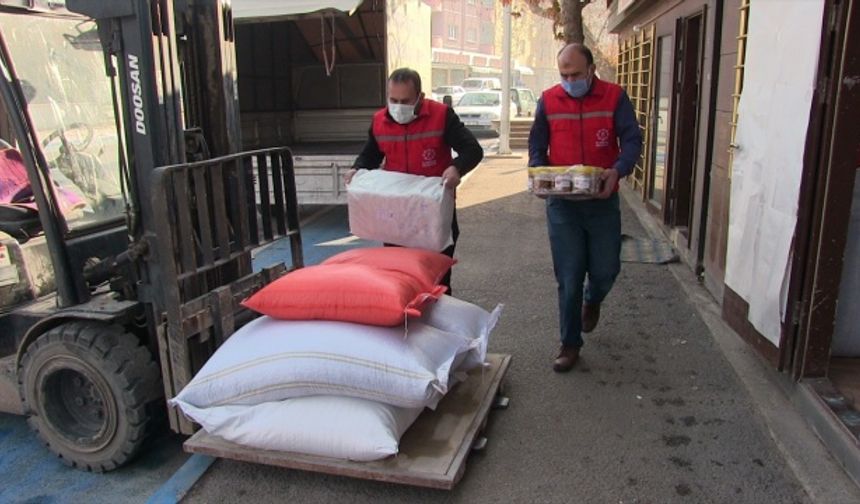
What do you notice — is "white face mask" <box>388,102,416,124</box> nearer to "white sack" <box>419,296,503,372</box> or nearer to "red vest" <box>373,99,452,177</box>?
"red vest" <box>373,99,452,177</box>

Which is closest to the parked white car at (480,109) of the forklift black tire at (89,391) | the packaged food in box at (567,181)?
the packaged food in box at (567,181)

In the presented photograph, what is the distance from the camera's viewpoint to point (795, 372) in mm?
3604

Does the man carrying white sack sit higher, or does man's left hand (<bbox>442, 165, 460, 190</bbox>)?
the man carrying white sack

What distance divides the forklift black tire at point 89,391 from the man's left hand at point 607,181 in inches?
106

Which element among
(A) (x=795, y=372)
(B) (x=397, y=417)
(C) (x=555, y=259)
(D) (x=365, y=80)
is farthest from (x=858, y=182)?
(D) (x=365, y=80)

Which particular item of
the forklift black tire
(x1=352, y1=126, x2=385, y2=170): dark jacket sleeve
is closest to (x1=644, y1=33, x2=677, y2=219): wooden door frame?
(x1=352, y1=126, x2=385, y2=170): dark jacket sleeve

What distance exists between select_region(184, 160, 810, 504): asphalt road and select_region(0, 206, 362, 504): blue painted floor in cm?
49

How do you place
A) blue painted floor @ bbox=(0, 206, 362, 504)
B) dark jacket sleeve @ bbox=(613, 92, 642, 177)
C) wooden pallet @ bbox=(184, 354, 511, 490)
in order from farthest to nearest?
1. dark jacket sleeve @ bbox=(613, 92, 642, 177)
2. blue painted floor @ bbox=(0, 206, 362, 504)
3. wooden pallet @ bbox=(184, 354, 511, 490)

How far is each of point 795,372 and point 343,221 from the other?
7.86 meters

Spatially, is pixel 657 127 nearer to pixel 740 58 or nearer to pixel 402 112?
pixel 740 58

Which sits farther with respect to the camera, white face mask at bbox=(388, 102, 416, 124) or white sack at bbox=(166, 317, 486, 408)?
white face mask at bbox=(388, 102, 416, 124)

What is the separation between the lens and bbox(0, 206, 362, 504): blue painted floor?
136 inches

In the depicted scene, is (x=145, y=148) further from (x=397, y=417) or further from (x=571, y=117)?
(x=571, y=117)

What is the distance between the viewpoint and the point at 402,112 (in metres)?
4.12
